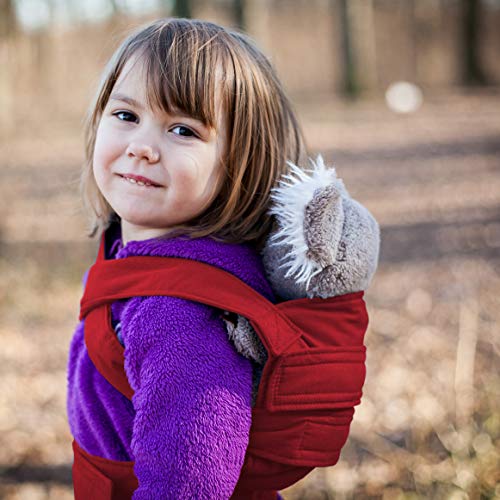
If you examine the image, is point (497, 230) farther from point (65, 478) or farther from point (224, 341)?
point (224, 341)

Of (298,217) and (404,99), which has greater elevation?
(298,217)

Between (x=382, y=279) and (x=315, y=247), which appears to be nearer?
(x=315, y=247)

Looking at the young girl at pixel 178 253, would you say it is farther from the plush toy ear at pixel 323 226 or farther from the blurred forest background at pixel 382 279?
the blurred forest background at pixel 382 279

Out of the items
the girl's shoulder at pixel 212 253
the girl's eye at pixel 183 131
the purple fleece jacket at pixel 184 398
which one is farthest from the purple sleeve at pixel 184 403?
the girl's eye at pixel 183 131

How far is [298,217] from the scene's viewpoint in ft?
4.51

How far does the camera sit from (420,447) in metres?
2.86

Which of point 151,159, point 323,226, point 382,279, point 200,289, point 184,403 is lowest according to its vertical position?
point 382,279

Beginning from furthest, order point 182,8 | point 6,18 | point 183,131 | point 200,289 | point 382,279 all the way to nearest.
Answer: point 6,18
point 182,8
point 382,279
point 183,131
point 200,289

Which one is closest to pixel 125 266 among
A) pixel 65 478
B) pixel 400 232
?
pixel 65 478

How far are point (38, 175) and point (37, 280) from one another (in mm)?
4574

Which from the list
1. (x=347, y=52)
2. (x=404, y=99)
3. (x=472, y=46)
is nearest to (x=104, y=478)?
(x=347, y=52)

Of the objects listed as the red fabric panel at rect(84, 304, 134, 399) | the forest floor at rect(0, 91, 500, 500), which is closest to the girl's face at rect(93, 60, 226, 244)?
the red fabric panel at rect(84, 304, 134, 399)

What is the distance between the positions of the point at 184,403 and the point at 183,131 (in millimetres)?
618

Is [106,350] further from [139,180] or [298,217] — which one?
[298,217]
